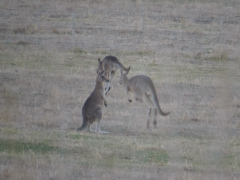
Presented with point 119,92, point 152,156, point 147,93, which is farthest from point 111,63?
point 152,156

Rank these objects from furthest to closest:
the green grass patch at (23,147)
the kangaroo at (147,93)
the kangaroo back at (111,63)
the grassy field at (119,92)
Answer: the kangaroo back at (111,63)
the kangaroo at (147,93)
the green grass patch at (23,147)
the grassy field at (119,92)

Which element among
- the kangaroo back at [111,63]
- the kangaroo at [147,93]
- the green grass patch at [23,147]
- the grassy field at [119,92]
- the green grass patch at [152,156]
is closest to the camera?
the grassy field at [119,92]

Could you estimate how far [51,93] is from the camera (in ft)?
48.0

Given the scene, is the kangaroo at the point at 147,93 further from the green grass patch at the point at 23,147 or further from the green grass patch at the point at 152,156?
the green grass patch at the point at 23,147

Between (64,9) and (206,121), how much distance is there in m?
22.6

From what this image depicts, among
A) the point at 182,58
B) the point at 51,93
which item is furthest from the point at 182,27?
the point at 51,93

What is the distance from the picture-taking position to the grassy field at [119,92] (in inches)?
332

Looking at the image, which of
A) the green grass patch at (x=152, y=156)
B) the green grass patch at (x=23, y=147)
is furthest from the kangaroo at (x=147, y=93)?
the green grass patch at (x=23, y=147)

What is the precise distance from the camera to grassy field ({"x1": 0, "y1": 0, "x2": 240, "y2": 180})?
27.6 ft

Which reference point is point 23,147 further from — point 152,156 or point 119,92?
point 119,92

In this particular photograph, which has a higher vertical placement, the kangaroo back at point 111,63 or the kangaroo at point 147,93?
the kangaroo back at point 111,63

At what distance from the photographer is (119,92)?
51.0 feet

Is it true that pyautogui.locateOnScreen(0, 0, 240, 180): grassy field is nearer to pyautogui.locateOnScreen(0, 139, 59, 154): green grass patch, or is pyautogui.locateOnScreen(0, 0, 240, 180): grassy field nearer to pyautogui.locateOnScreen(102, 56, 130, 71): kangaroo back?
pyautogui.locateOnScreen(0, 139, 59, 154): green grass patch

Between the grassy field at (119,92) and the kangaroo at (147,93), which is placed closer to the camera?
the grassy field at (119,92)
